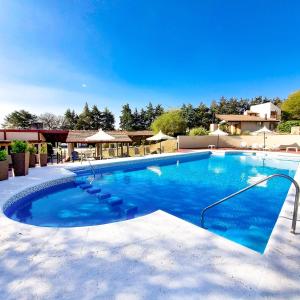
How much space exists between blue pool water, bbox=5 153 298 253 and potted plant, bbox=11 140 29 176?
178 centimetres

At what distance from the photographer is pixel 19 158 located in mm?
8125

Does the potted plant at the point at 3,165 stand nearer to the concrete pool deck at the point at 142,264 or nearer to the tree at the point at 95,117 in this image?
the concrete pool deck at the point at 142,264

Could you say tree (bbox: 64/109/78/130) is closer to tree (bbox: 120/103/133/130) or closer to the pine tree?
tree (bbox: 120/103/133/130)

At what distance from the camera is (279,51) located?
18.0 metres

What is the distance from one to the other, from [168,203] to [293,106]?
46.7m

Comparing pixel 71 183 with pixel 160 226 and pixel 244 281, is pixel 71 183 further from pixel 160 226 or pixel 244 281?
pixel 244 281

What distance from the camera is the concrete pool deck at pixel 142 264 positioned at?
2.08m

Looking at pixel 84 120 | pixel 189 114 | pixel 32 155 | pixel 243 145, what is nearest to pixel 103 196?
pixel 32 155

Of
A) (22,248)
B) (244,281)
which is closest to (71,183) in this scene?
(22,248)

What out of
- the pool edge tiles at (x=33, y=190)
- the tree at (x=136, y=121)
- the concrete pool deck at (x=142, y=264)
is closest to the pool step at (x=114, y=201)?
the pool edge tiles at (x=33, y=190)

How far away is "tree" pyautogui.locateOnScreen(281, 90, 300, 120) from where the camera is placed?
40.8 m

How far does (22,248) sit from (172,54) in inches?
713

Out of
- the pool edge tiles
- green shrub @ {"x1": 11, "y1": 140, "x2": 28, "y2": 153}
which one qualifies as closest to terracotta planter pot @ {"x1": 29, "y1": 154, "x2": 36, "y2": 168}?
green shrub @ {"x1": 11, "y1": 140, "x2": 28, "y2": 153}

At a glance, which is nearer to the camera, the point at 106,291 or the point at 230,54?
the point at 106,291
